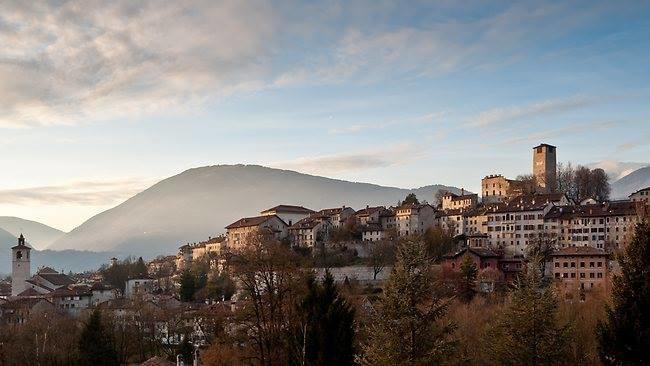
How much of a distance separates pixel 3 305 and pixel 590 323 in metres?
53.2

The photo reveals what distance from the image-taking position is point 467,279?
55.4 metres

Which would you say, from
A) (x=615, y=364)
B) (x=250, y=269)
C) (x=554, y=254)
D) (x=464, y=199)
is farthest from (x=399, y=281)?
(x=464, y=199)

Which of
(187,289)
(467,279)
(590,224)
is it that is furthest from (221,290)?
(590,224)

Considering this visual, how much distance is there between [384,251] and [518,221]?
14786 millimetres

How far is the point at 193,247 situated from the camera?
116438 mm

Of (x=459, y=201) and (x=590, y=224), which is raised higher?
(x=459, y=201)

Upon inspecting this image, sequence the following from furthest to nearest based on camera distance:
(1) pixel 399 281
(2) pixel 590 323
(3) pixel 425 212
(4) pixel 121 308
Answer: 1. (3) pixel 425 212
2. (4) pixel 121 308
3. (2) pixel 590 323
4. (1) pixel 399 281

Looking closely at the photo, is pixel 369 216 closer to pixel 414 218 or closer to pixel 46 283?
pixel 414 218

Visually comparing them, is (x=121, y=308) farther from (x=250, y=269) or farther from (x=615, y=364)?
(x=615, y=364)

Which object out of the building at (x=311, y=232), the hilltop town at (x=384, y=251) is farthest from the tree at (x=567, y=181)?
the building at (x=311, y=232)

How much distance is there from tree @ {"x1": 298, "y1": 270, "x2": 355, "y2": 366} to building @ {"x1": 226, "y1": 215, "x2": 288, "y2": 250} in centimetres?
5942

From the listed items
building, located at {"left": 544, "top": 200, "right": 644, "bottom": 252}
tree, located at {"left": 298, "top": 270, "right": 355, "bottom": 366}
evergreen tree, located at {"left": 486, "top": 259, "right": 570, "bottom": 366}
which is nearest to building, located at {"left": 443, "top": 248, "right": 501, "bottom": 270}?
building, located at {"left": 544, "top": 200, "right": 644, "bottom": 252}

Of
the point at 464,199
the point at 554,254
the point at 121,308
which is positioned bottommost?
the point at 121,308

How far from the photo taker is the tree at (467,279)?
53.1 metres
